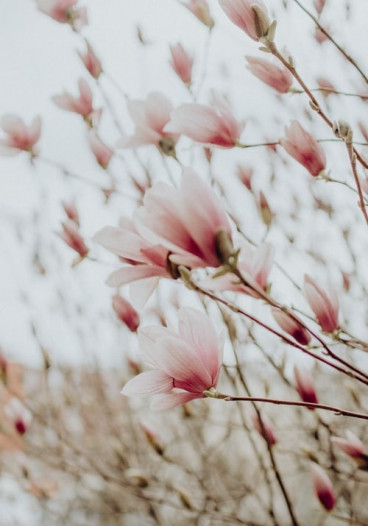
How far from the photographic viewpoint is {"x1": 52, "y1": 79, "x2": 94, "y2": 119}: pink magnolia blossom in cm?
121

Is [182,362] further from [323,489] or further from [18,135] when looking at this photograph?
[18,135]

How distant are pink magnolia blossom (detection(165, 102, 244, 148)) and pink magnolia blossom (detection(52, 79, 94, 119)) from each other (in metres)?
0.49

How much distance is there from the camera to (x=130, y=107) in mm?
982

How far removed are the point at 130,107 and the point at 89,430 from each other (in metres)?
2.12

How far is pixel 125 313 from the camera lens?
109cm

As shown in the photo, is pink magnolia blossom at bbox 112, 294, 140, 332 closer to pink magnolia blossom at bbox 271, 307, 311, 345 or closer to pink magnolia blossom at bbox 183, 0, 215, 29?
pink magnolia blossom at bbox 271, 307, 311, 345

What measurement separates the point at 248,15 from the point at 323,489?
2.62 feet

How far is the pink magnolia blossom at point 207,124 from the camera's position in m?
0.73

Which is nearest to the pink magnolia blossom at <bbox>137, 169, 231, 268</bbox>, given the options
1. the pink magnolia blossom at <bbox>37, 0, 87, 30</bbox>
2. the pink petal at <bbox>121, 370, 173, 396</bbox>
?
the pink petal at <bbox>121, 370, 173, 396</bbox>

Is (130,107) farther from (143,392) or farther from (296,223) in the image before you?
(296,223)

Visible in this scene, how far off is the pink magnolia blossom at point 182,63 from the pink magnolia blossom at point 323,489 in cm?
87

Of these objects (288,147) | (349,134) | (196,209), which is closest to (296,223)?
(288,147)

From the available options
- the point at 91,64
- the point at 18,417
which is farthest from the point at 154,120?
the point at 18,417

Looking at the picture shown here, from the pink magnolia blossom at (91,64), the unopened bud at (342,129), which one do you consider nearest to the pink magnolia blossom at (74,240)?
the pink magnolia blossom at (91,64)
